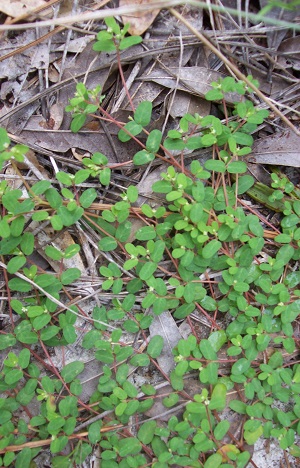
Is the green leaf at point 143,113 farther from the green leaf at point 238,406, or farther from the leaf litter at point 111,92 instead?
the green leaf at point 238,406

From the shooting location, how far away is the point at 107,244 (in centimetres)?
302

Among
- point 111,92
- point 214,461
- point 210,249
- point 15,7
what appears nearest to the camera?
point 214,461

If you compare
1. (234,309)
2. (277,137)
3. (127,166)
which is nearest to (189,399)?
(234,309)

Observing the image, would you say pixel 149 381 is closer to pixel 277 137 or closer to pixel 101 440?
pixel 101 440

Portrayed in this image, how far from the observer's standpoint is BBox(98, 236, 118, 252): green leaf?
302 cm

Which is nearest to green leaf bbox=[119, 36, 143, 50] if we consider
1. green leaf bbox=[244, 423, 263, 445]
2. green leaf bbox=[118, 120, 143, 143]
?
green leaf bbox=[118, 120, 143, 143]

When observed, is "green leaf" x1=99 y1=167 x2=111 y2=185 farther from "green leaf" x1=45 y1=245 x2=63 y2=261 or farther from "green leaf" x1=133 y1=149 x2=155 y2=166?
"green leaf" x1=45 y1=245 x2=63 y2=261

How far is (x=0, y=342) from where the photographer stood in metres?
2.96

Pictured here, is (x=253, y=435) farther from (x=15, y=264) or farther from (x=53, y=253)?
(x=15, y=264)

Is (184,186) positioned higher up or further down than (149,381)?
higher up

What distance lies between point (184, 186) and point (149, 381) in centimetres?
137

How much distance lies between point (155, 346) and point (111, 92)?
1789mm

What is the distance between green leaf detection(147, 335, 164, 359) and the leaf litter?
8 centimetres

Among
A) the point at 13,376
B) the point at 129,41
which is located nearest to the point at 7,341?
the point at 13,376
